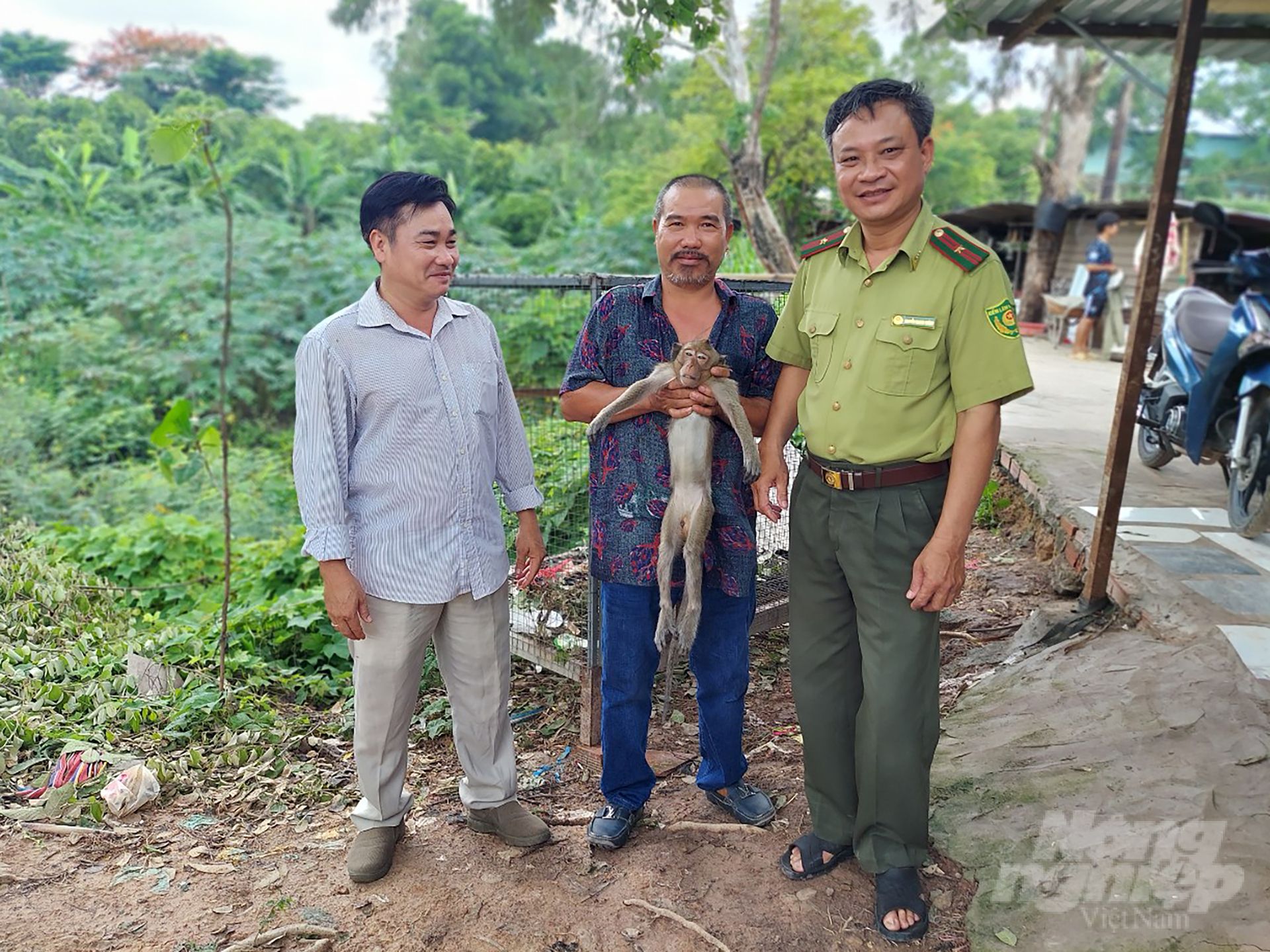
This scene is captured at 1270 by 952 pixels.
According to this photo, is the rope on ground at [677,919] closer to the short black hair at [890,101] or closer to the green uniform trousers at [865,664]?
the green uniform trousers at [865,664]

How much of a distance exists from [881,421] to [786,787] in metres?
1.44

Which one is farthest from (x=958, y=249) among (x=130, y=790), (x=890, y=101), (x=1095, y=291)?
(x=1095, y=291)

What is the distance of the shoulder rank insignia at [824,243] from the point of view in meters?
2.52

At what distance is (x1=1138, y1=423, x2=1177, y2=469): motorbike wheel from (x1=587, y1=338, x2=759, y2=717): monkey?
4535 mm

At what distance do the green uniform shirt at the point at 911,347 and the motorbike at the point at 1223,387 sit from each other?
122 inches

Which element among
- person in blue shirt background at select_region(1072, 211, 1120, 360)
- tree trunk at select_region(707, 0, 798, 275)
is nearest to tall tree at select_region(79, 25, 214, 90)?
tree trunk at select_region(707, 0, 798, 275)

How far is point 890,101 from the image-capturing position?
88.1 inches

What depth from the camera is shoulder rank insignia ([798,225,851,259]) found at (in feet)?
8.28

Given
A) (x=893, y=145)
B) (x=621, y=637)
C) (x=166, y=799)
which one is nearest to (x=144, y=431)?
(x=166, y=799)

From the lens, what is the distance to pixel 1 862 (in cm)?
282

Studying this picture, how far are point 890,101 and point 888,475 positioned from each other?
92 centimetres

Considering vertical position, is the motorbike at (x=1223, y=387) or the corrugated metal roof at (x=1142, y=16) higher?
the corrugated metal roof at (x=1142, y=16)

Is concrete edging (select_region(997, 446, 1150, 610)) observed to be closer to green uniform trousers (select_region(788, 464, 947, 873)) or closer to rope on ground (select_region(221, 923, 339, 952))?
green uniform trousers (select_region(788, 464, 947, 873))

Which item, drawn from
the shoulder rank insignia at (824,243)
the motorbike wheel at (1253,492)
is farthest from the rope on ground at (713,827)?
the motorbike wheel at (1253,492)
